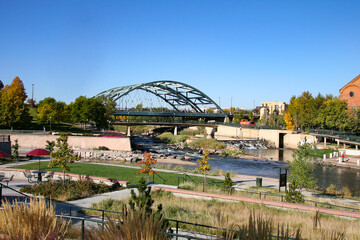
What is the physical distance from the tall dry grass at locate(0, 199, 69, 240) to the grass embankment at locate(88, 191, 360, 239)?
15.4 feet

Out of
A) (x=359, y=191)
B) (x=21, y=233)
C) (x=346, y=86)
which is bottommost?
(x=359, y=191)

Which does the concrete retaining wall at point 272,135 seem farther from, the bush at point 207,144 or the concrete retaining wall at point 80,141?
the concrete retaining wall at point 80,141

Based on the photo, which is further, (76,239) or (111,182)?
(111,182)

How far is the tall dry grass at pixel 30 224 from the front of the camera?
6051 mm

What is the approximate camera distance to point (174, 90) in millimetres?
116250

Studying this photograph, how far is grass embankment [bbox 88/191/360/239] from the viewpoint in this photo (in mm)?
10070

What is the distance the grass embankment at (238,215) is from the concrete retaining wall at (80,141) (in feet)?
100

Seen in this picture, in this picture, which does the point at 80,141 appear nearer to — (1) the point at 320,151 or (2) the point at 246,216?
(2) the point at 246,216

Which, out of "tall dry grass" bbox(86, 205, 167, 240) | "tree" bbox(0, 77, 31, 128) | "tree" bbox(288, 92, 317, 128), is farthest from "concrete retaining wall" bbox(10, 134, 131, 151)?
"tree" bbox(288, 92, 317, 128)

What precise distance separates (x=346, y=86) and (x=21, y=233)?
67.0 metres

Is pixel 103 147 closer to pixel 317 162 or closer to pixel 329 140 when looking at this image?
pixel 317 162

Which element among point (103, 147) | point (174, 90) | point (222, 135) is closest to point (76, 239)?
point (103, 147)

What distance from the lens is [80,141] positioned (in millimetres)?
42656

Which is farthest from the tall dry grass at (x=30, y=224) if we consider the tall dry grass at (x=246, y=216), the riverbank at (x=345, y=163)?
the riverbank at (x=345, y=163)
